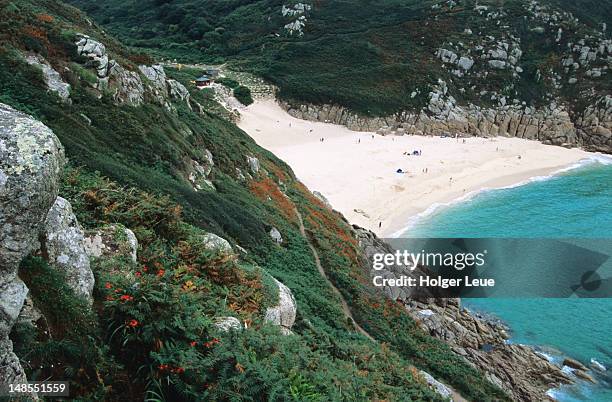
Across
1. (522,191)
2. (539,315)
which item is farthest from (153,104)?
Result: (522,191)

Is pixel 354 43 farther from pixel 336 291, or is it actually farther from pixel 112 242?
pixel 112 242

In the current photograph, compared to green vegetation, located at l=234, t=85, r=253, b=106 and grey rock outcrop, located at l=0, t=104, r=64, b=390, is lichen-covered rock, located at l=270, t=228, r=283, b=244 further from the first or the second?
green vegetation, located at l=234, t=85, r=253, b=106

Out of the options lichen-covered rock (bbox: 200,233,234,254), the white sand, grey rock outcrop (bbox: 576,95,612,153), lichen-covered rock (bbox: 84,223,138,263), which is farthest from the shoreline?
lichen-covered rock (bbox: 84,223,138,263)

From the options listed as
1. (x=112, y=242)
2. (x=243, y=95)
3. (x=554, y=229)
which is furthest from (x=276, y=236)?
(x=243, y=95)

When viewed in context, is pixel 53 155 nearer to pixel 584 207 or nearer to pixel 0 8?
pixel 0 8

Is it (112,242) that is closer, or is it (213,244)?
(112,242)
